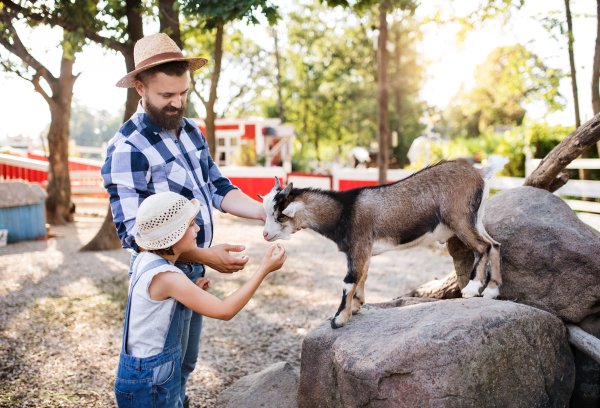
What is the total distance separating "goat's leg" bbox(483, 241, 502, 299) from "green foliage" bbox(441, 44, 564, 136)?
19.5ft

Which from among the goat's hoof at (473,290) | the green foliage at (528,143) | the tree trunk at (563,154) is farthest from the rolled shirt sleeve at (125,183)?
the green foliage at (528,143)

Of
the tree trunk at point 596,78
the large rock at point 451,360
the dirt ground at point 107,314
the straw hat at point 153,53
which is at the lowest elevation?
the dirt ground at point 107,314

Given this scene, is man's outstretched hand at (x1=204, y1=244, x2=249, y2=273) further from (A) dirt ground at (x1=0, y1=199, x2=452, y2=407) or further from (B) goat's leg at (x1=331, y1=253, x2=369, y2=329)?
(A) dirt ground at (x1=0, y1=199, x2=452, y2=407)

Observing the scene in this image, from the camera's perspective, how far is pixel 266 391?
305 centimetres

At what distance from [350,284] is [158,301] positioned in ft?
4.01

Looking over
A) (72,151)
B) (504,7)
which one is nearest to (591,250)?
(504,7)

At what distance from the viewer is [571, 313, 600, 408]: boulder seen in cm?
279

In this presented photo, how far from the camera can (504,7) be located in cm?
765

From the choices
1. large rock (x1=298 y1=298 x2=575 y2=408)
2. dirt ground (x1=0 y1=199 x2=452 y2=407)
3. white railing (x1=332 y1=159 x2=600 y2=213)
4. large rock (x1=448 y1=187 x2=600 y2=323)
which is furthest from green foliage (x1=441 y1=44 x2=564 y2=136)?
large rock (x1=298 y1=298 x2=575 y2=408)

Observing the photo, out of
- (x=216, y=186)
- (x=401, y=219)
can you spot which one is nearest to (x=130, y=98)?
(x=216, y=186)

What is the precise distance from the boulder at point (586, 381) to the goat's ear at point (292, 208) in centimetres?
209

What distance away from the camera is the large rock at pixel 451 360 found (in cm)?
213

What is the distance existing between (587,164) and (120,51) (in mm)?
7469

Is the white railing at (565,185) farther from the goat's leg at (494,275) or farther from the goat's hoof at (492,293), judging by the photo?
the goat's hoof at (492,293)
